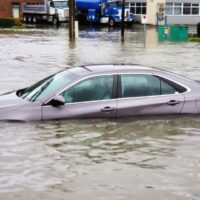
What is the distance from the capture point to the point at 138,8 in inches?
2702

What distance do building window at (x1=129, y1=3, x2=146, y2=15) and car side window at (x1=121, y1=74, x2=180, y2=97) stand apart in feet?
195

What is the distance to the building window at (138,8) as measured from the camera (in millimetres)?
68375

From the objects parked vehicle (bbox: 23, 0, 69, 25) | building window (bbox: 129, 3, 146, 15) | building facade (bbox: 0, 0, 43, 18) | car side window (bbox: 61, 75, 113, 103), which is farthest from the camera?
building facade (bbox: 0, 0, 43, 18)

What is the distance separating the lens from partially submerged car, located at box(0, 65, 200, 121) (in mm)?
9406

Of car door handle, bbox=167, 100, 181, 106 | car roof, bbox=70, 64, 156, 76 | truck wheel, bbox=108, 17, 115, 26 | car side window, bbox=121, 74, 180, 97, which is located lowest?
truck wheel, bbox=108, 17, 115, 26

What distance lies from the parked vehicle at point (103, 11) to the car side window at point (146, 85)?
164ft

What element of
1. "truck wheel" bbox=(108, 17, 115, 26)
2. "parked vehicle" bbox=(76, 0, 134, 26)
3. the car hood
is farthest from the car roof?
"truck wheel" bbox=(108, 17, 115, 26)

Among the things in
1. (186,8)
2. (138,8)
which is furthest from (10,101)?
(138,8)

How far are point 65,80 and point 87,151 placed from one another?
1.79 m

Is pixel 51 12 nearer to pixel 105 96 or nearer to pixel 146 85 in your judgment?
pixel 146 85

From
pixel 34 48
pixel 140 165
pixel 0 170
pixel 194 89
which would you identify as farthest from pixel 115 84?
pixel 34 48

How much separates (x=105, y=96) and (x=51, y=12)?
53960mm

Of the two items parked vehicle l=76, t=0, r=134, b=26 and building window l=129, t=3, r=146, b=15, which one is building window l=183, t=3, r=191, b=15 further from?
parked vehicle l=76, t=0, r=134, b=26

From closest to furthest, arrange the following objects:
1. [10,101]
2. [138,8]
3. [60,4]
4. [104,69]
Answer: [10,101]
[104,69]
[60,4]
[138,8]
